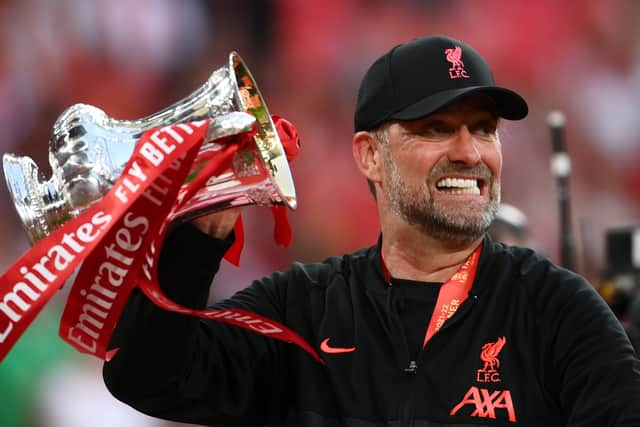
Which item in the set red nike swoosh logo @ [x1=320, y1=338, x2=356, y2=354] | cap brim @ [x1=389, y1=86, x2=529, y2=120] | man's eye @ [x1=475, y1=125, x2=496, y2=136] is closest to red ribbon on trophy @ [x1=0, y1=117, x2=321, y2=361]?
red nike swoosh logo @ [x1=320, y1=338, x2=356, y2=354]

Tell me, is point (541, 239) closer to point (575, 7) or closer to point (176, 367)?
point (575, 7)

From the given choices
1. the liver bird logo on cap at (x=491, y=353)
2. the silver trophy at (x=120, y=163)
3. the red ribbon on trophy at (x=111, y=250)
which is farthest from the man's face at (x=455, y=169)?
the red ribbon on trophy at (x=111, y=250)

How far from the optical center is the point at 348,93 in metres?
9.09

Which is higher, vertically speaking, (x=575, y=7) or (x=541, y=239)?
(x=575, y=7)

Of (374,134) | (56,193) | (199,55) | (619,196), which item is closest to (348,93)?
(199,55)

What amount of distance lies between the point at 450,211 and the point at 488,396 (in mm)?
414

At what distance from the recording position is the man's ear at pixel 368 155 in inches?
94.1

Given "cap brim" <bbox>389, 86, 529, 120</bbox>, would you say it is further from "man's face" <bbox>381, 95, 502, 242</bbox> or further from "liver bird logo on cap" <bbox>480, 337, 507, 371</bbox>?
"liver bird logo on cap" <bbox>480, 337, 507, 371</bbox>

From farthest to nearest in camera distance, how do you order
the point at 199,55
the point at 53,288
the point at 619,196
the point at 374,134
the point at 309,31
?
the point at 619,196 → the point at 309,31 → the point at 199,55 → the point at 374,134 → the point at 53,288

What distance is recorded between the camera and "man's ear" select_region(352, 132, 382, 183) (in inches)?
94.1

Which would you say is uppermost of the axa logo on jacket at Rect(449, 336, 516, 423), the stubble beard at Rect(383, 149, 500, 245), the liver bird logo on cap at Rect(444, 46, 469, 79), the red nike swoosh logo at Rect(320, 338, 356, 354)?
the liver bird logo on cap at Rect(444, 46, 469, 79)

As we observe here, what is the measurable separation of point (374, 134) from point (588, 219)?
7446 mm

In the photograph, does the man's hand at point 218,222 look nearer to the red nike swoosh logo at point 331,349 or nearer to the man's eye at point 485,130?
the red nike swoosh logo at point 331,349

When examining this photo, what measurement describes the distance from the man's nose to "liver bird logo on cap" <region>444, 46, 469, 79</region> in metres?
0.11
